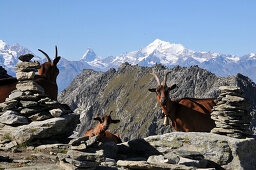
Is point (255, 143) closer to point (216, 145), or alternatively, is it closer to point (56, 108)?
point (216, 145)

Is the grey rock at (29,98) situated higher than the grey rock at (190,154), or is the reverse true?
the grey rock at (29,98)

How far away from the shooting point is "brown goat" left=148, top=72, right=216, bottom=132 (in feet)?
68.5

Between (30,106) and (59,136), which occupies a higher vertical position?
(30,106)

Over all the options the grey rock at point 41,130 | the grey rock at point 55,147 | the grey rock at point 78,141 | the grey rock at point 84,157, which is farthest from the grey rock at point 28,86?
the grey rock at point 84,157

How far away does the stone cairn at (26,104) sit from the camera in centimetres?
1725

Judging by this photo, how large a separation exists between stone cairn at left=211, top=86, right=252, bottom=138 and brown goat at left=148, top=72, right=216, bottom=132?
121 inches

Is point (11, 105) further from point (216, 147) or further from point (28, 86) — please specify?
point (216, 147)

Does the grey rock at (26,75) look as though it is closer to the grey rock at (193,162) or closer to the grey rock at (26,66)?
the grey rock at (26,66)

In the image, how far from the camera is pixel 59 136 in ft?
57.6

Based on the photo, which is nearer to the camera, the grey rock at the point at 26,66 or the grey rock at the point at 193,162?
the grey rock at the point at 193,162

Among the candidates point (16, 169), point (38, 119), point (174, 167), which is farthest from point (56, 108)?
point (174, 167)

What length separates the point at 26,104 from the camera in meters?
17.6

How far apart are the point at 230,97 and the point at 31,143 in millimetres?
9821

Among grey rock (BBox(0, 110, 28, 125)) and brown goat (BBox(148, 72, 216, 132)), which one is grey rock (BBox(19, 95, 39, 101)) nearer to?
grey rock (BBox(0, 110, 28, 125))
